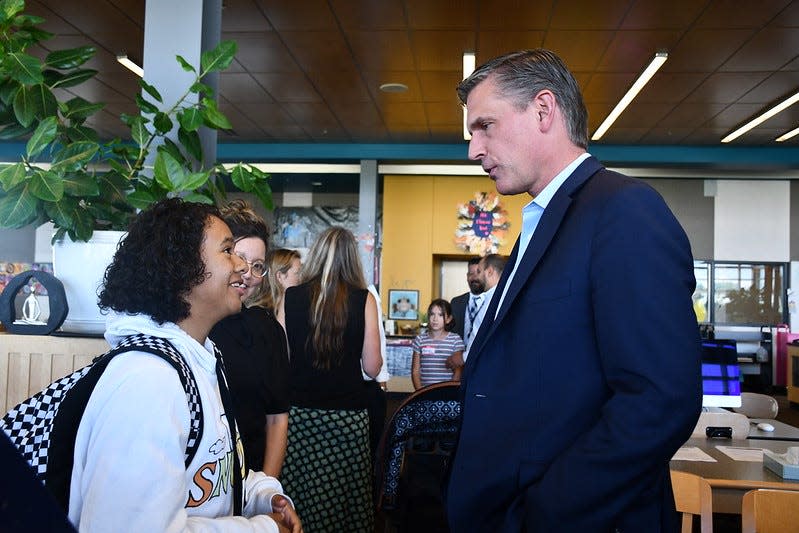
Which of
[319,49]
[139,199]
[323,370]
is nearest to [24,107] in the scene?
[139,199]

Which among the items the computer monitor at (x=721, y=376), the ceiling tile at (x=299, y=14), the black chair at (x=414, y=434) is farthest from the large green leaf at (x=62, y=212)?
the ceiling tile at (x=299, y=14)

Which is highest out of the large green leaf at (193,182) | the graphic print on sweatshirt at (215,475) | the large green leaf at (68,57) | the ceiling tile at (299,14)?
the ceiling tile at (299,14)

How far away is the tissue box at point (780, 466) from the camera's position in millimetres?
2641

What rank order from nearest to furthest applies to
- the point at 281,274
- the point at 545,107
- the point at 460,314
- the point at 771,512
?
the point at 545,107, the point at 771,512, the point at 281,274, the point at 460,314

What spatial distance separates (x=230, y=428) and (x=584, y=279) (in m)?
0.76

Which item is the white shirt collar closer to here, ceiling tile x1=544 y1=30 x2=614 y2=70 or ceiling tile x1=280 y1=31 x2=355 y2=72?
ceiling tile x1=544 y1=30 x2=614 y2=70

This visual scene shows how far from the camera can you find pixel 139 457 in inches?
40.8

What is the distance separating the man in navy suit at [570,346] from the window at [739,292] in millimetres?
10393

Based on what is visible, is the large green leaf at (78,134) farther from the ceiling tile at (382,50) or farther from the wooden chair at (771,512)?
the ceiling tile at (382,50)

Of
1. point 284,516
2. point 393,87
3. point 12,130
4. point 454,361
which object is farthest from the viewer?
point 393,87

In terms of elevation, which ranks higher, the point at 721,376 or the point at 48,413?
the point at 48,413

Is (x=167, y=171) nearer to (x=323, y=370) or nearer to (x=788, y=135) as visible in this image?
(x=323, y=370)

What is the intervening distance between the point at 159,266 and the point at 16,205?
3.82ft

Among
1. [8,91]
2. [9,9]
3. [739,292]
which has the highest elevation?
[9,9]
